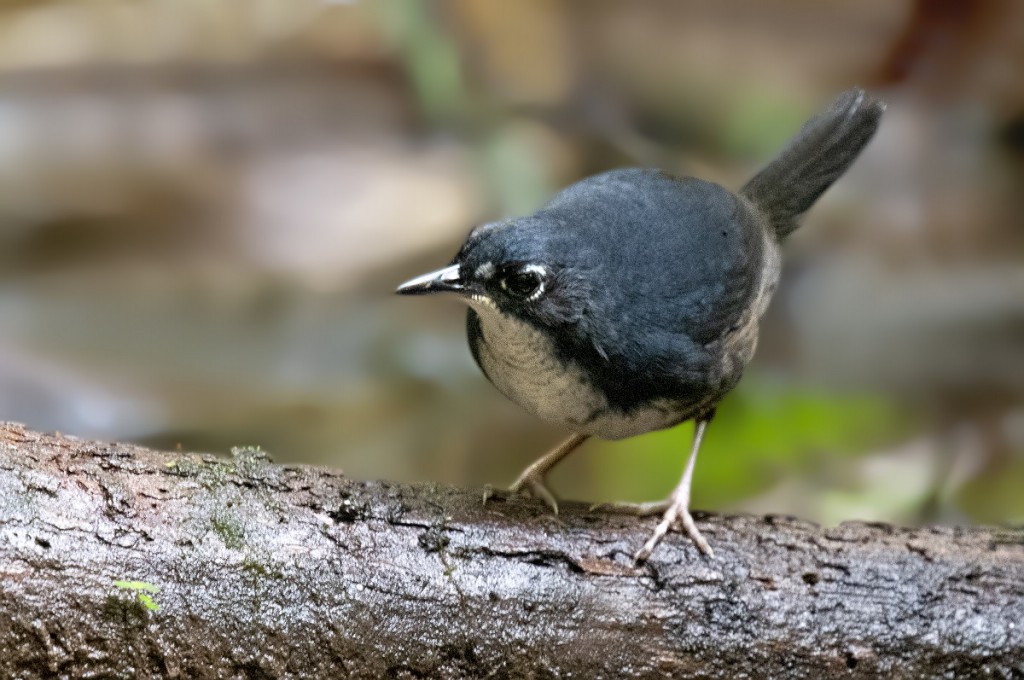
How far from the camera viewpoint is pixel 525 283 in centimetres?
216

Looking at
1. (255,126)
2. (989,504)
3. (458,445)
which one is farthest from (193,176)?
(989,504)

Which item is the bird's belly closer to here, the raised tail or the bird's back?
the bird's back

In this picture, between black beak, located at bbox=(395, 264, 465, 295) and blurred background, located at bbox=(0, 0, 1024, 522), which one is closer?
black beak, located at bbox=(395, 264, 465, 295)

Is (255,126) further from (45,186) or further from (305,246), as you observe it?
(45,186)

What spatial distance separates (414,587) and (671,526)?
28.5 inches

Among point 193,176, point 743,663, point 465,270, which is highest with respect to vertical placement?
point 193,176

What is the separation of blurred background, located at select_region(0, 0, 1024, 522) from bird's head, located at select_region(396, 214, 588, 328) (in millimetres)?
1948

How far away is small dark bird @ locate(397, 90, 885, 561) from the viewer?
218 centimetres

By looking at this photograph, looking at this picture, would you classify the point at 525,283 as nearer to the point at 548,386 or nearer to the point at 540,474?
the point at 548,386

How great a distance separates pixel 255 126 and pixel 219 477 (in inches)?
103

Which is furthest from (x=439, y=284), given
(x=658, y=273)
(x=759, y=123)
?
(x=759, y=123)

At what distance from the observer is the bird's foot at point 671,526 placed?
2283mm

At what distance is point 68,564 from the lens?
1.86 metres

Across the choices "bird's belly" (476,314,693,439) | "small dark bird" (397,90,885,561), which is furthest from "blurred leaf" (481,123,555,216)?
"bird's belly" (476,314,693,439)
